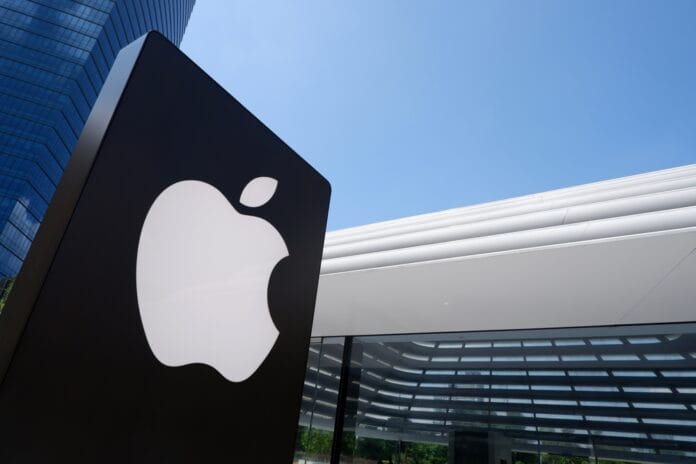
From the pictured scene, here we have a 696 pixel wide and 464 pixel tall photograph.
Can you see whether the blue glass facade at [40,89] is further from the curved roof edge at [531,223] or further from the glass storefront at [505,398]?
the curved roof edge at [531,223]

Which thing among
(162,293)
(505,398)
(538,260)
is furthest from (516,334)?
(162,293)

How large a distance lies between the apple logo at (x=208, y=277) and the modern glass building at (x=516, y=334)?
3.37 meters

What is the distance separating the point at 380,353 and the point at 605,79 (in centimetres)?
655

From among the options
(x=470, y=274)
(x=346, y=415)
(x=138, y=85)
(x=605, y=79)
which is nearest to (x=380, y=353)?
(x=346, y=415)

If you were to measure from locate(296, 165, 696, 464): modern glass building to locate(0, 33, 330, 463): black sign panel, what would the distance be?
332 centimetres

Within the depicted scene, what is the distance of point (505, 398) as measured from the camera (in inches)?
291

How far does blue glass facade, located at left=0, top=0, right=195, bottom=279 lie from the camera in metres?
66.4

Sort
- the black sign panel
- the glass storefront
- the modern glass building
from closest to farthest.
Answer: the black sign panel
the modern glass building
the glass storefront

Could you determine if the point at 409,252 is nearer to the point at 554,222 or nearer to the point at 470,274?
the point at 470,274

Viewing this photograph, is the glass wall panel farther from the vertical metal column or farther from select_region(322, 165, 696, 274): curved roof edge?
select_region(322, 165, 696, 274): curved roof edge

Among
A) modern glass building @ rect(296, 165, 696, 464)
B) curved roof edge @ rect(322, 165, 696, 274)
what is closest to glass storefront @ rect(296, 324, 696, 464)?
modern glass building @ rect(296, 165, 696, 464)

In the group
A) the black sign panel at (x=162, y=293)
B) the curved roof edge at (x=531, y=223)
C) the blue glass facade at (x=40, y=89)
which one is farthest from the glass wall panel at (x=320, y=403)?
the blue glass facade at (x=40, y=89)

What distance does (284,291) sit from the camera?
8.06ft

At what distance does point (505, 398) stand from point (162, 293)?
6.97 m
